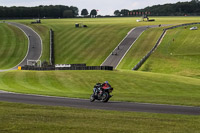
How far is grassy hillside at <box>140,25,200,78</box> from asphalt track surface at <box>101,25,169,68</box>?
8.80 m

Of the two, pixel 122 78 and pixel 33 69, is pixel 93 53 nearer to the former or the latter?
pixel 33 69

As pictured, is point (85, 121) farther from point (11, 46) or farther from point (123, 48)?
point (11, 46)

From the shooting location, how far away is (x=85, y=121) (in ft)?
67.3

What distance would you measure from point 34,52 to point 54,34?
22043 mm

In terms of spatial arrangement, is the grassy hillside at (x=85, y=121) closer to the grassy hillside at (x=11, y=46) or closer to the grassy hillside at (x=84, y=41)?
the grassy hillside at (x=84, y=41)

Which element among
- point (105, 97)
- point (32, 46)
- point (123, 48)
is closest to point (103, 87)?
point (105, 97)

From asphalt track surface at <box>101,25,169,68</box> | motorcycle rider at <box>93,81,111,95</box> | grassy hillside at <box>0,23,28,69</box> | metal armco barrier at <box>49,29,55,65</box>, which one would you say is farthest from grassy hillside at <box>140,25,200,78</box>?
Result: motorcycle rider at <box>93,81,111,95</box>

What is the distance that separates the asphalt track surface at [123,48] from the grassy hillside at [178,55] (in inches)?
346

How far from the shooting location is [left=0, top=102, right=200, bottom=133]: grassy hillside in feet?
60.8

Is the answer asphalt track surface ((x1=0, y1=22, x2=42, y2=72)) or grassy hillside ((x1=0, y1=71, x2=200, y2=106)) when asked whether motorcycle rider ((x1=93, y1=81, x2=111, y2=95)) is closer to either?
grassy hillside ((x1=0, y1=71, x2=200, y2=106))

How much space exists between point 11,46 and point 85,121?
101958 mm

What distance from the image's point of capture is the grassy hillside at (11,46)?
105 m

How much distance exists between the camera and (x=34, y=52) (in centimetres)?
11344

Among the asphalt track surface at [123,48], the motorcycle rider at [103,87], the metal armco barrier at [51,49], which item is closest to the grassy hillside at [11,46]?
the metal armco barrier at [51,49]
